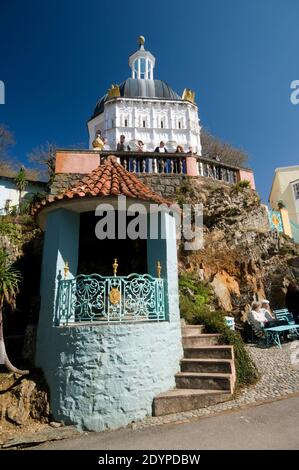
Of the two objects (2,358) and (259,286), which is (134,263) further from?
(259,286)

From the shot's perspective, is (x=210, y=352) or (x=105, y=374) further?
(x=210, y=352)

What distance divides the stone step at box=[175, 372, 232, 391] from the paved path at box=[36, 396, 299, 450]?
2.08ft

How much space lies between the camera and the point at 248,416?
180 inches

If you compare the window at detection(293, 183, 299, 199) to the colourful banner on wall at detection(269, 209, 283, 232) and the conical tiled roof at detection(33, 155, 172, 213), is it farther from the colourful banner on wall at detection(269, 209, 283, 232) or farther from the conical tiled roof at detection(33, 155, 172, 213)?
the conical tiled roof at detection(33, 155, 172, 213)

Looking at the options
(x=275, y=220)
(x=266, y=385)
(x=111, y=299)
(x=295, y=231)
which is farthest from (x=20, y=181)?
(x=295, y=231)

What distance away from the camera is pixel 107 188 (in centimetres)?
652

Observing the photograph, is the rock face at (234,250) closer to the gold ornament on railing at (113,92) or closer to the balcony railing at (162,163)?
the balcony railing at (162,163)

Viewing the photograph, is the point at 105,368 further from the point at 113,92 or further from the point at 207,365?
the point at 113,92

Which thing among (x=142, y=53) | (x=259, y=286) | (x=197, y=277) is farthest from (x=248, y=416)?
(x=142, y=53)

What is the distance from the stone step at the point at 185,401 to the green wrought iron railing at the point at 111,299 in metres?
1.48

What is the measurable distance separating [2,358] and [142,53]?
38260mm

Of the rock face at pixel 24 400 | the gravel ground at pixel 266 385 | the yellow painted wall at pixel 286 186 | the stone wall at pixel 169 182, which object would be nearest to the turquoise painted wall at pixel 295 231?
the stone wall at pixel 169 182

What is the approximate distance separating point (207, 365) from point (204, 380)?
0.37m
